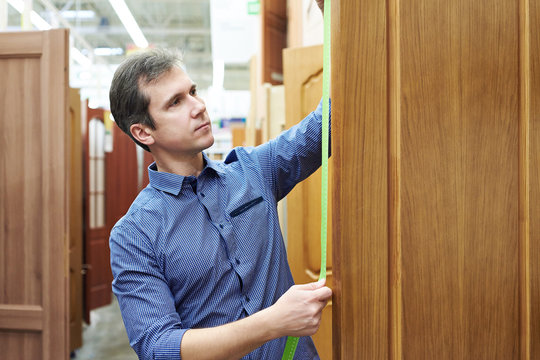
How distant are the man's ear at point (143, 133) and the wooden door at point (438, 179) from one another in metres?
0.72

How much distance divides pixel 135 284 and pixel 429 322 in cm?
74

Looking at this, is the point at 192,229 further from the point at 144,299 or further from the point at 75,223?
the point at 75,223

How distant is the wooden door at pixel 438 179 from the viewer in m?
0.89

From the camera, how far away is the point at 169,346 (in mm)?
1101

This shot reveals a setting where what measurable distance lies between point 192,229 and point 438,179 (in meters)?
0.69

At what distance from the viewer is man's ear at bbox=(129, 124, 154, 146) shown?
4.65 feet

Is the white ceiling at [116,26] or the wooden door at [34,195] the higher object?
the white ceiling at [116,26]

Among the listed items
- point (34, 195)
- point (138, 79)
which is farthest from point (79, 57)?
A: point (138, 79)

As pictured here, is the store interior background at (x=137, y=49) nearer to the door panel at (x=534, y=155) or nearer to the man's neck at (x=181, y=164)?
the man's neck at (x=181, y=164)

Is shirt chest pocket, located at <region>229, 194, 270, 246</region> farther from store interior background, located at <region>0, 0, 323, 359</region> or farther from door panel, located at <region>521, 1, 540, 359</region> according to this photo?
store interior background, located at <region>0, 0, 323, 359</region>

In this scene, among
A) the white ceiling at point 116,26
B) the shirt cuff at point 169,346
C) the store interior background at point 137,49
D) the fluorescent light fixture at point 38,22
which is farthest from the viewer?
the white ceiling at point 116,26

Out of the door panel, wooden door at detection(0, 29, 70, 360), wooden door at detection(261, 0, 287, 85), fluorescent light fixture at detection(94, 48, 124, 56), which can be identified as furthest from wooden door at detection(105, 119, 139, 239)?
fluorescent light fixture at detection(94, 48, 124, 56)

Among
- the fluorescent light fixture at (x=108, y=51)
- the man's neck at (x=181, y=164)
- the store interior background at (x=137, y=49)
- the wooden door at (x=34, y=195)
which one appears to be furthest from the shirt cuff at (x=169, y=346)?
the fluorescent light fixture at (x=108, y=51)

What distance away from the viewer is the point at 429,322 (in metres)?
0.89
